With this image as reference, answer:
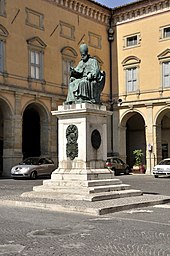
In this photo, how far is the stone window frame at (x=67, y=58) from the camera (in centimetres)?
3338

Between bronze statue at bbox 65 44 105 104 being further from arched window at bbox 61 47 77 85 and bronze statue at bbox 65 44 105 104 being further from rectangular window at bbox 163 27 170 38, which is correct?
rectangular window at bbox 163 27 170 38

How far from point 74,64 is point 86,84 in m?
20.9

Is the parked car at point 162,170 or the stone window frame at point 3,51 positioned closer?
the stone window frame at point 3,51

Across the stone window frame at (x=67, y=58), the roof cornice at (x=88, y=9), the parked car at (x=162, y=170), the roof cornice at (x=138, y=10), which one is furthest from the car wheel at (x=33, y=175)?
the roof cornice at (x=138, y=10)

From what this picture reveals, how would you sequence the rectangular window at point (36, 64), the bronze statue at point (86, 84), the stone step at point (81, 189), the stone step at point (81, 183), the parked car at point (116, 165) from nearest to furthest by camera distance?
1. the stone step at point (81, 189)
2. the stone step at point (81, 183)
3. the bronze statue at point (86, 84)
4. the rectangular window at point (36, 64)
5. the parked car at point (116, 165)

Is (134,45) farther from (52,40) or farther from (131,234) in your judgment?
(131,234)

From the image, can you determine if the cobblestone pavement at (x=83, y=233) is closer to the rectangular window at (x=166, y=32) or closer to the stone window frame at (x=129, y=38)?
the rectangular window at (x=166, y=32)

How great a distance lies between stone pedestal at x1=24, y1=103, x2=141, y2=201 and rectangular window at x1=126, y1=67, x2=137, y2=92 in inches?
894

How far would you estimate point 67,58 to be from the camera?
33.7 metres

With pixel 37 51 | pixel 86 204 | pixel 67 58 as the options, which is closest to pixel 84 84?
pixel 86 204

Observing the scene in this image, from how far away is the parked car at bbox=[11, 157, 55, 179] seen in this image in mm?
25641

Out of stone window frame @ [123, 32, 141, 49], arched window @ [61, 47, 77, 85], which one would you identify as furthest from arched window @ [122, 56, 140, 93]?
arched window @ [61, 47, 77, 85]

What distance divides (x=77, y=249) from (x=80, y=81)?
7.83 metres

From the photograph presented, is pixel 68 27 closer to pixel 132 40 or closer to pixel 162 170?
pixel 132 40
